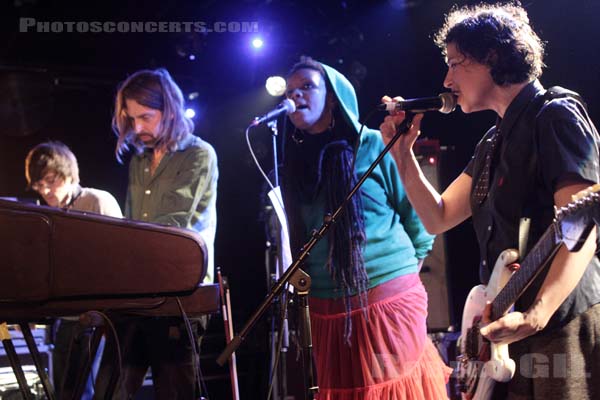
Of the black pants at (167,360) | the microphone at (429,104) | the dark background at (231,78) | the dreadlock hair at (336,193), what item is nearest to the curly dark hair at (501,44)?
the microphone at (429,104)

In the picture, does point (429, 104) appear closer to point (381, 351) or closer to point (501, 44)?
point (501, 44)

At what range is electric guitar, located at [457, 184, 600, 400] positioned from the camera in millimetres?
1548

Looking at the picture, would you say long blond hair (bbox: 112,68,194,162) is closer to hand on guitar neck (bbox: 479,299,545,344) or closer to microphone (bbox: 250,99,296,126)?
microphone (bbox: 250,99,296,126)

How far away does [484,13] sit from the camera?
85.8 inches

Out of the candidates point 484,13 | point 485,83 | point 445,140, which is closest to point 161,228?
point 485,83

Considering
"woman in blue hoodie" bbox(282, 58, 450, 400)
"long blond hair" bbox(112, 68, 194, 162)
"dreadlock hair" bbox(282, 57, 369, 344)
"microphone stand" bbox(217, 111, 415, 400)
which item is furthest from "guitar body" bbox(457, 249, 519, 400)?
"long blond hair" bbox(112, 68, 194, 162)

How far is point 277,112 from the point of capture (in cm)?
297

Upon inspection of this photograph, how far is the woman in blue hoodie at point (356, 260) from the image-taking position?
2.65 metres

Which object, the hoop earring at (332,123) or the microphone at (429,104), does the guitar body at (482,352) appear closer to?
the microphone at (429,104)

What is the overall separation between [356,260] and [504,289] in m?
1.01

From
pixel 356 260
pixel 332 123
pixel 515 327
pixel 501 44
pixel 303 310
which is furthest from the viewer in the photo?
pixel 332 123

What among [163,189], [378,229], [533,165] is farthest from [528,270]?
[163,189]

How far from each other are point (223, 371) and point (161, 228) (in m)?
4.19

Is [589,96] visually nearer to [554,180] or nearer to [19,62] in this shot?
[554,180]
